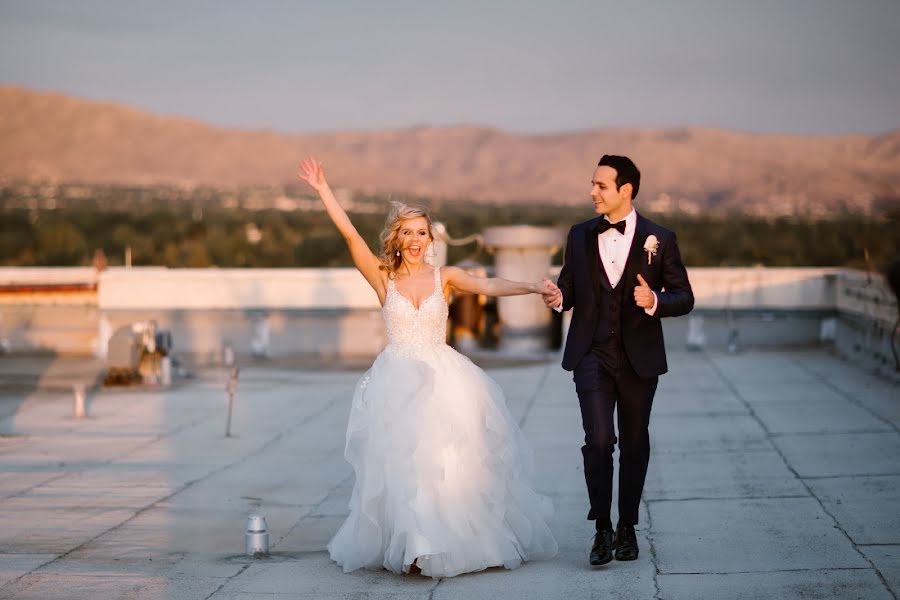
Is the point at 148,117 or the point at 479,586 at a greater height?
the point at 148,117

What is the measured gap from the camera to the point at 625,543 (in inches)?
290

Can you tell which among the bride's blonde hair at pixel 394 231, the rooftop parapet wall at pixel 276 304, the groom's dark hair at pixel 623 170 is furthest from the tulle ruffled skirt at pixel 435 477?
the rooftop parapet wall at pixel 276 304

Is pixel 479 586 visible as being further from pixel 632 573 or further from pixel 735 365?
pixel 735 365

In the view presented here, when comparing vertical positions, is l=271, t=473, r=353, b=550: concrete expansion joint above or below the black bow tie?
below

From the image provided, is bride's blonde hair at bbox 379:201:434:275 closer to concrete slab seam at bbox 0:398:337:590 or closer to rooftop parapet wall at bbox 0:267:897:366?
concrete slab seam at bbox 0:398:337:590

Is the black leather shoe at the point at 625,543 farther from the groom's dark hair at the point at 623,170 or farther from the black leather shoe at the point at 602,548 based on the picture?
the groom's dark hair at the point at 623,170

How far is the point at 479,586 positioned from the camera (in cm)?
694

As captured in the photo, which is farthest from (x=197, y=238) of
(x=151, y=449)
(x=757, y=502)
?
(x=757, y=502)

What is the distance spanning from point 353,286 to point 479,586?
16.9 m

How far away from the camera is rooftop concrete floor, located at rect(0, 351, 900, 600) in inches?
277

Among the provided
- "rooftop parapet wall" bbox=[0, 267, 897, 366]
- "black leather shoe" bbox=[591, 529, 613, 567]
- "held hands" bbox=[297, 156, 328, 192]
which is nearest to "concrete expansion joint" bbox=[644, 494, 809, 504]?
"black leather shoe" bbox=[591, 529, 613, 567]

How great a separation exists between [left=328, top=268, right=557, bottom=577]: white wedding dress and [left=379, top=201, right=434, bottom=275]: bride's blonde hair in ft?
0.59

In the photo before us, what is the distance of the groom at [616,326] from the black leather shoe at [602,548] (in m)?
0.02

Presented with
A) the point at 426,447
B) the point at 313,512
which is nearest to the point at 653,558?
the point at 426,447
